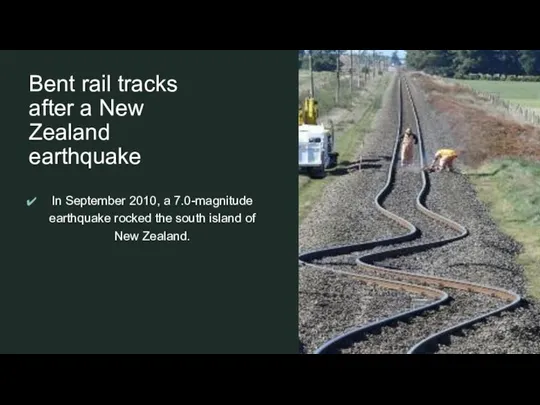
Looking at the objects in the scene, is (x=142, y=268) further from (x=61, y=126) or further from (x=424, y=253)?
(x=424, y=253)

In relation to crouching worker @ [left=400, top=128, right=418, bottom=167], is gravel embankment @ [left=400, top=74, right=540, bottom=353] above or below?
below

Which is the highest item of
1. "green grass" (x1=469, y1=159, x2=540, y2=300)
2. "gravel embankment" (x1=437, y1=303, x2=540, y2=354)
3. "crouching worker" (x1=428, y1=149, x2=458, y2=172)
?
"crouching worker" (x1=428, y1=149, x2=458, y2=172)

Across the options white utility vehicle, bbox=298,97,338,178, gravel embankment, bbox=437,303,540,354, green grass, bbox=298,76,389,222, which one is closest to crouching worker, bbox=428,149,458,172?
green grass, bbox=298,76,389,222

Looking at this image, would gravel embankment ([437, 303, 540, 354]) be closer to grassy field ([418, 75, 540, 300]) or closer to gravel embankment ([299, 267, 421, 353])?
grassy field ([418, 75, 540, 300])

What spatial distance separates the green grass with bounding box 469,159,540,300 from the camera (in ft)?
33.5

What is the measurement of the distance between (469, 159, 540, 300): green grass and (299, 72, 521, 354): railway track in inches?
16.7

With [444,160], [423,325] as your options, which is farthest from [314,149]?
[423,325]

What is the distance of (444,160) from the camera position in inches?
478

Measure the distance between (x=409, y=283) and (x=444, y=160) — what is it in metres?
2.49

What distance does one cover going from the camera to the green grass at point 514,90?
1008 cm

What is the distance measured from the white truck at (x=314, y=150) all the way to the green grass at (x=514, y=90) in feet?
4.60

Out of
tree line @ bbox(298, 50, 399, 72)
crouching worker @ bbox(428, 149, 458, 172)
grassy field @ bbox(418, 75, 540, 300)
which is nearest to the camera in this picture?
tree line @ bbox(298, 50, 399, 72)
